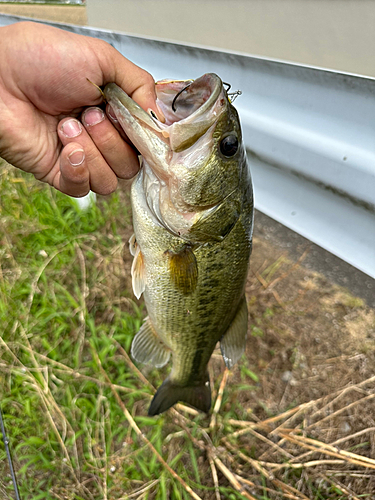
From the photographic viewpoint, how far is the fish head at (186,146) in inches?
44.0

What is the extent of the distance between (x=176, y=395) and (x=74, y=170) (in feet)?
4.13

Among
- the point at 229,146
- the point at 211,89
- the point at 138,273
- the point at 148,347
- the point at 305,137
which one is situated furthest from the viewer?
the point at 148,347

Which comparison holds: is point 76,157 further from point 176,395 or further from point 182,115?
point 176,395

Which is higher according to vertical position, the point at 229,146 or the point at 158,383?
the point at 229,146

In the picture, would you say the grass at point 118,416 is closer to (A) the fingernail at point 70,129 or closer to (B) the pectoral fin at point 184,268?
(B) the pectoral fin at point 184,268

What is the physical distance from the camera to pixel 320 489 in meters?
2.19

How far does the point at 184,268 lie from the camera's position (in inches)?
56.2

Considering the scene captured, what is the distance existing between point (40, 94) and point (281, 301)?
2133 millimetres

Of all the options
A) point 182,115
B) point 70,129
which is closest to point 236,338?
Result: point 182,115

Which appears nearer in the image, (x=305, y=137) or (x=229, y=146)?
(x=229, y=146)

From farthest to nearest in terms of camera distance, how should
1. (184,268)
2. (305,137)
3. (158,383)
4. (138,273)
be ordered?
(158,383) → (305,137) → (138,273) → (184,268)

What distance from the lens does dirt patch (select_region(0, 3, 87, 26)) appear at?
8.00 ft

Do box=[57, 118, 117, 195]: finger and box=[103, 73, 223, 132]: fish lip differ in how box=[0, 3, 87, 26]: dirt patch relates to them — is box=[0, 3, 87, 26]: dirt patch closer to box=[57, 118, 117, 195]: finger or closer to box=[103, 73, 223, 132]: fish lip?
box=[57, 118, 117, 195]: finger

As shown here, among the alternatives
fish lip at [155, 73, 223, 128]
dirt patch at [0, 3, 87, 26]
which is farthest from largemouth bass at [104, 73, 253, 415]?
dirt patch at [0, 3, 87, 26]
